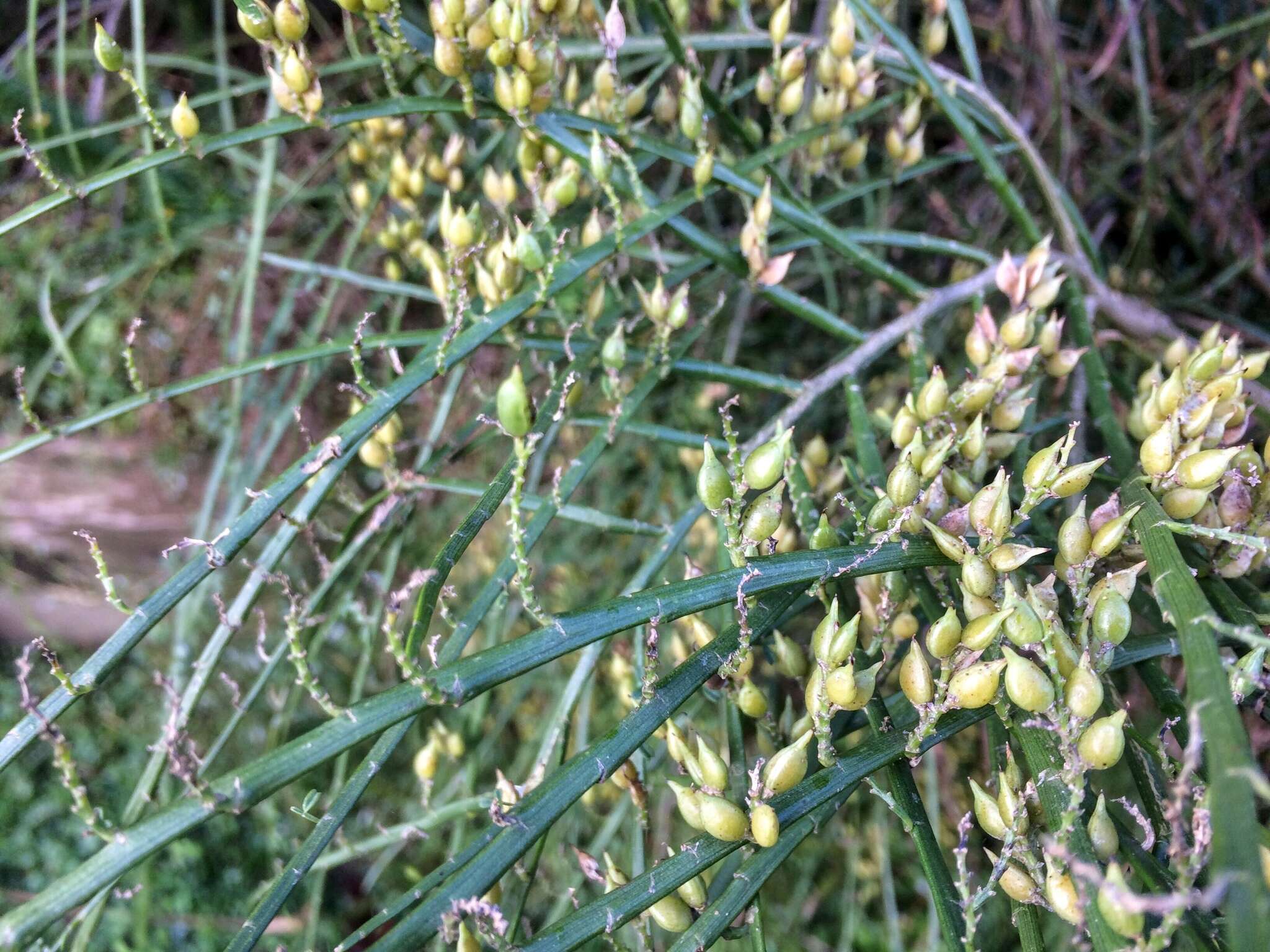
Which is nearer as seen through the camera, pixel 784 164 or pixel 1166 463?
pixel 1166 463

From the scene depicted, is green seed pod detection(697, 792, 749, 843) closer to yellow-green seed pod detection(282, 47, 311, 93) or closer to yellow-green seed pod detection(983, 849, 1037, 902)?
yellow-green seed pod detection(983, 849, 1037, 902)

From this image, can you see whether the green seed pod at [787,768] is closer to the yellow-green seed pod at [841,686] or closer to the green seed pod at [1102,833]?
the yellow-green seed pod at [841,686]

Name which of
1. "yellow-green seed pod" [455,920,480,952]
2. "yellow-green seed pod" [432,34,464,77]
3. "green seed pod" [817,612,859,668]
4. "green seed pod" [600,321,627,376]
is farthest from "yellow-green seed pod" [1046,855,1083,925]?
"yellow-green seed pod" [432,34,464,77]

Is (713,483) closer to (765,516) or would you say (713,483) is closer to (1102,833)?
(765,516)

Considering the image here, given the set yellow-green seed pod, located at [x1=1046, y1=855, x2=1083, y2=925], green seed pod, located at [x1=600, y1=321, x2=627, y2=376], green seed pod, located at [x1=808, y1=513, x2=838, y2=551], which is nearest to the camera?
yellow-green seed pod, located at [x1=1046, y1=855, x2=1083, y2=925]

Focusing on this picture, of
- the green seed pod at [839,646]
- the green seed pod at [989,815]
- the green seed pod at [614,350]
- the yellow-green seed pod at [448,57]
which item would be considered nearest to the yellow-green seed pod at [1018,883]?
the green seed pod at [989,815]

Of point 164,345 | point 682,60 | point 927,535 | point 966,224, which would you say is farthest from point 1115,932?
point 164,345

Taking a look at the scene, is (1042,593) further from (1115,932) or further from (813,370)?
(813,370)
